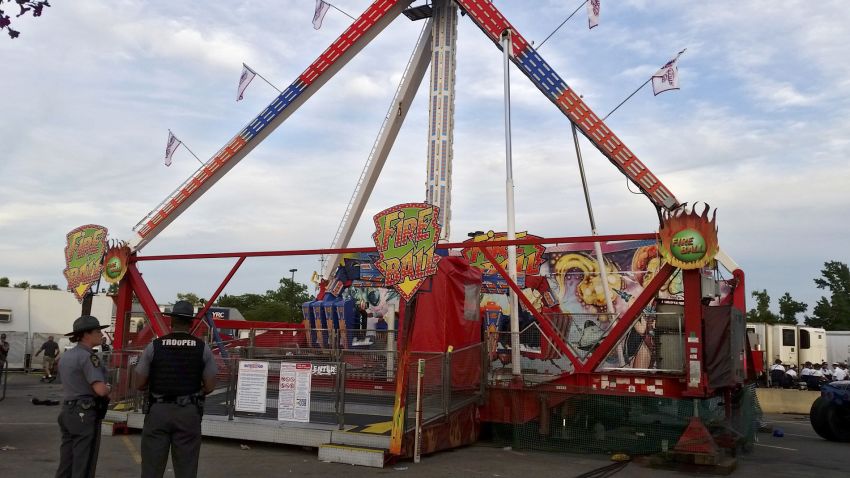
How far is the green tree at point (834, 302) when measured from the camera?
6281 centimetres

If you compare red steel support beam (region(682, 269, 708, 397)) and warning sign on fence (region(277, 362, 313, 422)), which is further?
warning sign on fence (region(277, 362, 313, 422))

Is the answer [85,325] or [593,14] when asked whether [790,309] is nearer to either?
[593,14]

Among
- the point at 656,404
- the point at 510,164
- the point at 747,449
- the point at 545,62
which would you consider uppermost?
the point at 545,62

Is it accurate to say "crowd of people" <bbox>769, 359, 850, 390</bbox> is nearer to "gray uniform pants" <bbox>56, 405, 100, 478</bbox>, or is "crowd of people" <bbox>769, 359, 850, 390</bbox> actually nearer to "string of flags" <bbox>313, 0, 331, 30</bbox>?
"string of flags" <bbox>313, 0, 331, 30</bbox>

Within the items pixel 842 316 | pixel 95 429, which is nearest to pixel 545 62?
pixel 95 429

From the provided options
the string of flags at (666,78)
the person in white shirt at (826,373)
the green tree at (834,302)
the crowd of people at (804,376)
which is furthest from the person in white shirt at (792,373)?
the green tree at (834,302)

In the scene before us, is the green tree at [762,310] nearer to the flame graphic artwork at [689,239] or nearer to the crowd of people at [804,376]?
the crowd of people at [804,376]

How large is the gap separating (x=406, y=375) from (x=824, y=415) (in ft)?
34.4

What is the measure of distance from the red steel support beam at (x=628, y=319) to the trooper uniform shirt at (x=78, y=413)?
764 cm

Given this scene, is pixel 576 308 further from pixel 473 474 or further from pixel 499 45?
pixel 473 474

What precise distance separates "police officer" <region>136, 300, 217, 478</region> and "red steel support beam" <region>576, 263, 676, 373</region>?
23.0ft

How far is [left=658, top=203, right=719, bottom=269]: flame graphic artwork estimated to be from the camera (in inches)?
427

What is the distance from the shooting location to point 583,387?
12.0 m

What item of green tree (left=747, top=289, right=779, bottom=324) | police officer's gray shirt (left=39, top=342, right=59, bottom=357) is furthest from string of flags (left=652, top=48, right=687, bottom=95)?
green tree (left=747, top=289, right=779, bottom=324)
